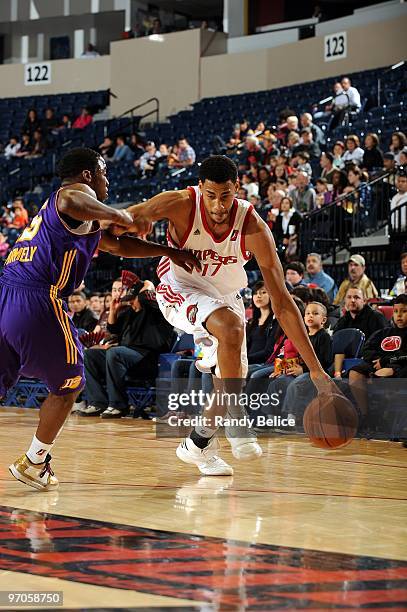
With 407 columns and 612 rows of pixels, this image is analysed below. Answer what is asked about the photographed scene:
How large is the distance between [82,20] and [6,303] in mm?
22747

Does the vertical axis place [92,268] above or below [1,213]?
below

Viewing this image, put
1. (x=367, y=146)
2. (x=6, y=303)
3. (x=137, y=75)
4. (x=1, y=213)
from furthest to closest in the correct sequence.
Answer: (x=137, y=75) → (x=1, y=213) → (x=367, y=146) → (x=6, y=303)

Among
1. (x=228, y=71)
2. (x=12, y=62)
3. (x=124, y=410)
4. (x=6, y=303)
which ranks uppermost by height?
(x=12, y=62)

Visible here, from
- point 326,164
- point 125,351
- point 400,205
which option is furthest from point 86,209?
point 326,164

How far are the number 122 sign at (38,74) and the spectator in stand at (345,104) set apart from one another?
10.2 meters

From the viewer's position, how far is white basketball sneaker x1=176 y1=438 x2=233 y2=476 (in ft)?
18.1

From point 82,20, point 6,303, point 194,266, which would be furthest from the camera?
point 82,20

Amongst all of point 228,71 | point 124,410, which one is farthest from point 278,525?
point 228,71

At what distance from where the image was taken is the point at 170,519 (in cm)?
412

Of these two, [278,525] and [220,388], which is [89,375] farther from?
[278,525]

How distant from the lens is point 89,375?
9.53m

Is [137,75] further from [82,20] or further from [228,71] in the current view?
[82,20]

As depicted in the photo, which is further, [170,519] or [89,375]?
[89,375]

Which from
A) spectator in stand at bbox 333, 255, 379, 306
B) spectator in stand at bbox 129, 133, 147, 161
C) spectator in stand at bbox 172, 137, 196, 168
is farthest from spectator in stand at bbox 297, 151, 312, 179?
spectator in stand at bbox 129, 133, 147, 161
